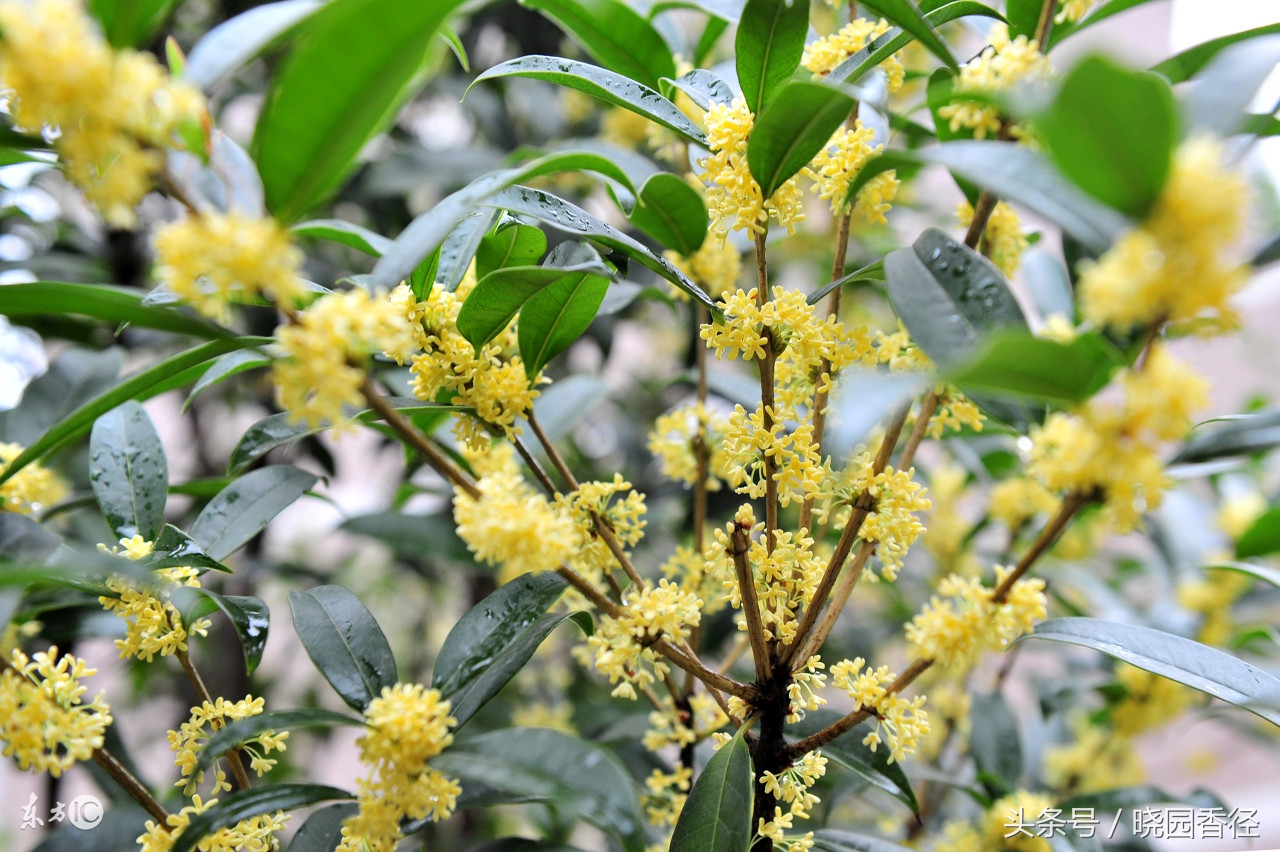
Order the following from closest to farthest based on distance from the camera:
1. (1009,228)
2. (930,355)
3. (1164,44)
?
1. (930,355)
2. (1009,228)
3. (1164,44)

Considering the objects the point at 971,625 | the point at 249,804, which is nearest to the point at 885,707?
the point at 971,625

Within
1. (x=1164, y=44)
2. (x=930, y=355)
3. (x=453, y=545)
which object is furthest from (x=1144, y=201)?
(x=1164, y=44)

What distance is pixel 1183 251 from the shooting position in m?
0.41

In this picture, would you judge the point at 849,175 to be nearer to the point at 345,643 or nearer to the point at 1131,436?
the point at 1131,436

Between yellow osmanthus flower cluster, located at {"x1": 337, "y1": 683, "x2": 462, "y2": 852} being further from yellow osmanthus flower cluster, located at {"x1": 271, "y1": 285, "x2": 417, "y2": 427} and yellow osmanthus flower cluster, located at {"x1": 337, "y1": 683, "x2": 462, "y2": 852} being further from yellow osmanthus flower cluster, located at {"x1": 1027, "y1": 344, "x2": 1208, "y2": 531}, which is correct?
yellow osmanthus flower cluster, located at {"x1": 1027, "y1": 344, "x2": 1208, "y2": 531}

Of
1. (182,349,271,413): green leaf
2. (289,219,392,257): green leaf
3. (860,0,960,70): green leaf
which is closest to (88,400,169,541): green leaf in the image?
(182,349,271,413): green leaf

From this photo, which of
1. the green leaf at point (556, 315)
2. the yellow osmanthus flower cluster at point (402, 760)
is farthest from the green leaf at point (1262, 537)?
the yellow osmanthus flower cluster at point (402, 760)

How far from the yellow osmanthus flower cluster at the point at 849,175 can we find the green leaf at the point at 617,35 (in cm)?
22

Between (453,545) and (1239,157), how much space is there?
985mm

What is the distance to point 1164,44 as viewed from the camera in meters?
3.39

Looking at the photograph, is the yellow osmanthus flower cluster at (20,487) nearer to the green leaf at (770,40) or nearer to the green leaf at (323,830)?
the green leaf at (323,830)

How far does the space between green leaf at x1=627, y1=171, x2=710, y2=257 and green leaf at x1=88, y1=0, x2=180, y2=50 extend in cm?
36

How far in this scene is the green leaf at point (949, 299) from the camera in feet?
1.77

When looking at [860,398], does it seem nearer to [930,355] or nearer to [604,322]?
[930,355]
